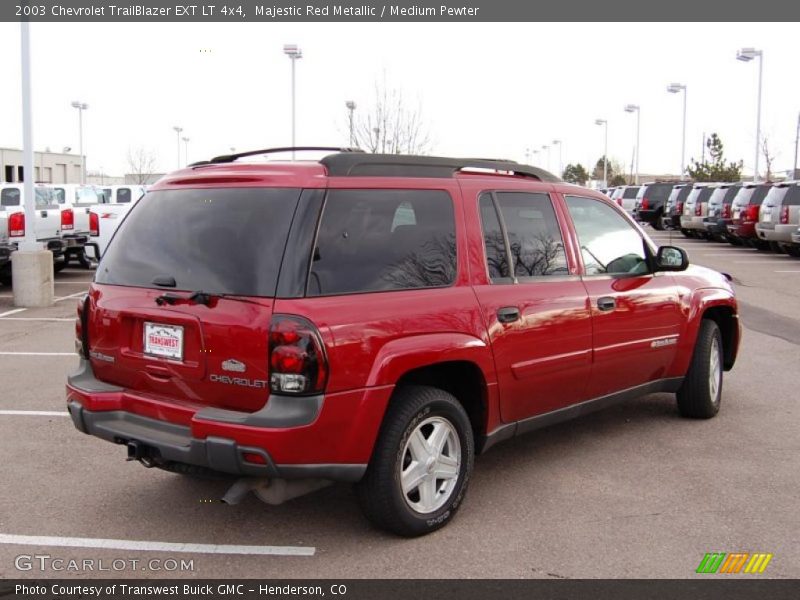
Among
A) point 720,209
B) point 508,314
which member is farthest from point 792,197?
point 508,314

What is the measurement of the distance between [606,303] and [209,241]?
2566 mm

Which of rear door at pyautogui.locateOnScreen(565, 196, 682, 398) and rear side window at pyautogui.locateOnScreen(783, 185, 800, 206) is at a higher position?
rear side window at pyautogui.locateOnScreen(783, 185, 800, 206)

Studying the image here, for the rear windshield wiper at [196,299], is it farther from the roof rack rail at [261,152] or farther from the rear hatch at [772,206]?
the rear hatch at [772,206]

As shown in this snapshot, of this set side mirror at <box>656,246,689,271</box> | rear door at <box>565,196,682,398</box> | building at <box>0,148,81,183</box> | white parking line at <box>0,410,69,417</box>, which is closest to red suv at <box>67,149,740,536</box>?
rear door at <box>565,196,682,398</box>

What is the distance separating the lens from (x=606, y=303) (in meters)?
5.30

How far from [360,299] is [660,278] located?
282cm

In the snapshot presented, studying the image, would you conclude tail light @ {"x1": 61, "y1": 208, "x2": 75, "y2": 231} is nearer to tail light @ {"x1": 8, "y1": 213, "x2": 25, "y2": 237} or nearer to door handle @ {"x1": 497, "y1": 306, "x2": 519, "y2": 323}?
tail light @ {"x1": 8, "y1": 213, "x2": 25, "y2": 237}

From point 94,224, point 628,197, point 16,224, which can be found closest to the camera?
point 16,224

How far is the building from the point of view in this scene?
66938 mm

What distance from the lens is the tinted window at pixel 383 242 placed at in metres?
3.90

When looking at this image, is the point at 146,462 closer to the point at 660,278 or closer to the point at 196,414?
the point at 196,414

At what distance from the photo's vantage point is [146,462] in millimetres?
4293

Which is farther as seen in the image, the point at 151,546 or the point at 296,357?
the point at 151,546

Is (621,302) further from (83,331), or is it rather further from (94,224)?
(94,224)
